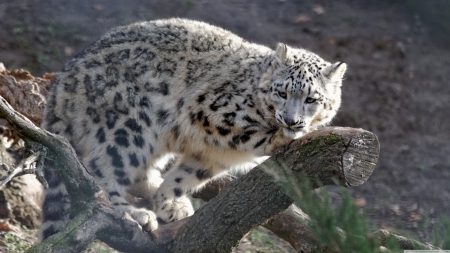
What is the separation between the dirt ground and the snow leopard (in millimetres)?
4555

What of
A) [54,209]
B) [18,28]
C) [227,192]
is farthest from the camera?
[18,28]

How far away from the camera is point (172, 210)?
680cm

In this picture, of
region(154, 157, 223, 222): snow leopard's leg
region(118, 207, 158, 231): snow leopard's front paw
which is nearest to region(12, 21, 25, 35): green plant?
region(154, 157, 223, 222): snow leopard's leg

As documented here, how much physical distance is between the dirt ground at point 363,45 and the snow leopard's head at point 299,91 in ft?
15.2

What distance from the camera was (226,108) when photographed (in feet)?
20.7

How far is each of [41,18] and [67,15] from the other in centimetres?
58

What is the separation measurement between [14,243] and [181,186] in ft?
6.58

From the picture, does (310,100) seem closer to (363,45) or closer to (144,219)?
(144,219)

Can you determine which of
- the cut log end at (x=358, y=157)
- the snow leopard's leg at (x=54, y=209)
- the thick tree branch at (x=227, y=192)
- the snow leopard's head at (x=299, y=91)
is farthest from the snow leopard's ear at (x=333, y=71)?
the snow leopard's leg at (x=54, y=209)

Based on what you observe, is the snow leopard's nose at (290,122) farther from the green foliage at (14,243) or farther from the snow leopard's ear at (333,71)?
the green foliage at (14,243)

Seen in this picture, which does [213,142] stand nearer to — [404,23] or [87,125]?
[87,125]

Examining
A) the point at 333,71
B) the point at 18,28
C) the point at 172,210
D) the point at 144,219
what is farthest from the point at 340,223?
the point at 18,28

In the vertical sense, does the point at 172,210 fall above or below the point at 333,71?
below

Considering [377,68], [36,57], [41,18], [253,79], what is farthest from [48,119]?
[377,68]
